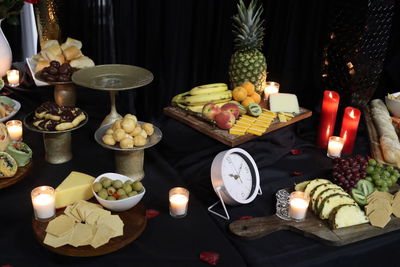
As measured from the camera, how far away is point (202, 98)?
1.83 meters

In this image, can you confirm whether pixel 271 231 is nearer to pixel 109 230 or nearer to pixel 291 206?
pixel 291 206

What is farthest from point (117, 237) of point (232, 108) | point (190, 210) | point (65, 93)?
point (65, 93)

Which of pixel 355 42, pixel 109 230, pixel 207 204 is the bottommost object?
pixel 207 204

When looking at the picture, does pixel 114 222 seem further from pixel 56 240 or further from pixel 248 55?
pixel 248 55

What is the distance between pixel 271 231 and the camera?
51.0 inches

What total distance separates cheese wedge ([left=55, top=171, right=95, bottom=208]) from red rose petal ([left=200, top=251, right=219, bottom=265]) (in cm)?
41

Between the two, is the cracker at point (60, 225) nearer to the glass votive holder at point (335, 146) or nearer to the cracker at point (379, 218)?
the cracker at point (379, 218)

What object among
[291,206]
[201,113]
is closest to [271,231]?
[291,206]

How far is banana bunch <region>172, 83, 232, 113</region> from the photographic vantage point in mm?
1828

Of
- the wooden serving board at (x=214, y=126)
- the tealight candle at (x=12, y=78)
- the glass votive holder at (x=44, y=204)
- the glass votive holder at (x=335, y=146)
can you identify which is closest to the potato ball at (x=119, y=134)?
the glass votive holder at (x=44, y=204)

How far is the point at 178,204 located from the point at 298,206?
37cm

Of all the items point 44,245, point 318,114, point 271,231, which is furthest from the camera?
point 318,114

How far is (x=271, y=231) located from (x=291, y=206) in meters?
0.10

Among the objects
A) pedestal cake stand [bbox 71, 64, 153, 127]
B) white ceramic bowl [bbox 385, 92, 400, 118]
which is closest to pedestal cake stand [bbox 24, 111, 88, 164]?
pedestal cake stand [bbox 71, 64, 153, 127]
